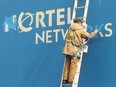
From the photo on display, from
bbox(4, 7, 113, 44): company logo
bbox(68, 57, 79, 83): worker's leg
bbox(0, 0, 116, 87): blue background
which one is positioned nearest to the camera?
bbox(68, 57, 79, 83): worker's leg

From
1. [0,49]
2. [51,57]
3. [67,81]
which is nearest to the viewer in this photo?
[67,81]

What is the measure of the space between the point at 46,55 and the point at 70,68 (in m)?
1.07

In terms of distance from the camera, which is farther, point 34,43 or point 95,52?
point 34,43

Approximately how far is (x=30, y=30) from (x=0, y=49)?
0.87 meters

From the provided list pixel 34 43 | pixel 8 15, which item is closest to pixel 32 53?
pixel 34 43

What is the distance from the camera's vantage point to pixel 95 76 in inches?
398

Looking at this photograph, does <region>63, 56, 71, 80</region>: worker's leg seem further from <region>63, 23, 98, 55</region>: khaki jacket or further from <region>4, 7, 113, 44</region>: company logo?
<region>4, 7, 113, 44</region>: company logo

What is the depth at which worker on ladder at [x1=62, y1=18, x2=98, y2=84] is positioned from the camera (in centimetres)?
982

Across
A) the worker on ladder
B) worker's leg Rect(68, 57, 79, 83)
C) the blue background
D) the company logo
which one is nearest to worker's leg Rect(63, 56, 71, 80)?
the worker on ladder

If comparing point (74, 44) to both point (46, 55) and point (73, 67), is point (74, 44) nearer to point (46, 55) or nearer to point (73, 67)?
point (73, 67)

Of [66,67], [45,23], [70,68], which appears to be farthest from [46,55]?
[70,68]

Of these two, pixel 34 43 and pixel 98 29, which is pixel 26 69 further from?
pixel 98 29

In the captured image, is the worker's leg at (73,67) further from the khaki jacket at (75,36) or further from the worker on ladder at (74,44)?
the khaki jacket at (75,36)

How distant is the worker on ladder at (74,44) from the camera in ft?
32.2
